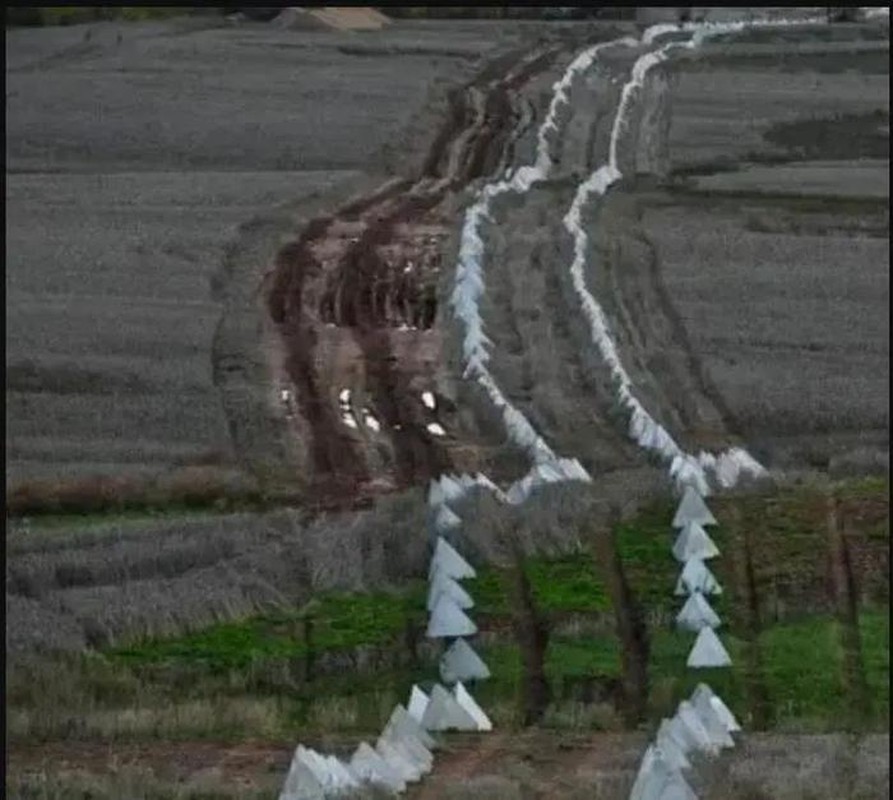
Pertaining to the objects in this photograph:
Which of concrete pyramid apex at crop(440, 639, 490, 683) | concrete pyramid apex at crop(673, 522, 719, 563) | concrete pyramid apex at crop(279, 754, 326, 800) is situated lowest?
concrete pyramid apex at crop(279, 754, 326, 800)

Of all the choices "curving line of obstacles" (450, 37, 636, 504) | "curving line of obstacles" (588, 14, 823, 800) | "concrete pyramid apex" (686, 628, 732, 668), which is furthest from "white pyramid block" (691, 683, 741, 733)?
"curving line of obstacles" (450, 37, 636, 504)

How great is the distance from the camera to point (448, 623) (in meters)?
15.5

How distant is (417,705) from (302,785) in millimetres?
2278

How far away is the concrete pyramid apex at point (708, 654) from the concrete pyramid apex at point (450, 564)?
2.26m

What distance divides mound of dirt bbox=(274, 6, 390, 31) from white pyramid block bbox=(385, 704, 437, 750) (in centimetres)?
5376

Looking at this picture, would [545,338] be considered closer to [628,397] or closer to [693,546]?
[628,397]

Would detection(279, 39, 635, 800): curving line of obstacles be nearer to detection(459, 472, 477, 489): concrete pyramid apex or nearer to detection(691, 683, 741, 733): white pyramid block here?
detection(459, 472, 477, 489): concrete pyramid apex

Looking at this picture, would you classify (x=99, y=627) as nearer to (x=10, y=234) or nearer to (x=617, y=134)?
(x=10, y=234)

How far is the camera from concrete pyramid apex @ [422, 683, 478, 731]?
13402 millimetres

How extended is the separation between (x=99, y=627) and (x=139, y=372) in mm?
8183

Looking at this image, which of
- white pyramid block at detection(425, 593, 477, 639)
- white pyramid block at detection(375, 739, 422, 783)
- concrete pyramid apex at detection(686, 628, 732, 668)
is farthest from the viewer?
white pyramid block at detection(425, 593, 477, 639)

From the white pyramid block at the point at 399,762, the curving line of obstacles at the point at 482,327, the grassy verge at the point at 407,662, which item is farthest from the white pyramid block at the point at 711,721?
the curving line of obstacles at the point at 482,327

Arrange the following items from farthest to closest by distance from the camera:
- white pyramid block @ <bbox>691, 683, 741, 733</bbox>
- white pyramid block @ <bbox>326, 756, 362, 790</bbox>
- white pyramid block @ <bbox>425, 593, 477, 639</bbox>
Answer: white pyramid block @ <bbox>425, 593, 477, 639</bbox>
white pyramid block @ <bbox>691, 683, 741, 733</bbox>
white pyramid block @ <bbox>326, 756, 362, 790</bbox>

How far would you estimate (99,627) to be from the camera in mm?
15727
